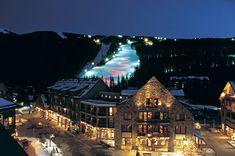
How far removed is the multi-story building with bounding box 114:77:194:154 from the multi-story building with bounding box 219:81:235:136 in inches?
373

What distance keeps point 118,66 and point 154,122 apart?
98.8 metres

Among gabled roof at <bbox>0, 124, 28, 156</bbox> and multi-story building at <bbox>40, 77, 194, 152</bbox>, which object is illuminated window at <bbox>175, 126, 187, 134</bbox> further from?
gabled roof at <bbox>0, 124, 28, 156</bbox>

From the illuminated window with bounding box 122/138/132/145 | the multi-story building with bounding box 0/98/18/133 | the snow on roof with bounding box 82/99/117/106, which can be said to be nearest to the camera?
the multi-story building with bounding box 0/98/18/133

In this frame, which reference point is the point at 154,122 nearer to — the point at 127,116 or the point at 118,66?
the point at 127,116

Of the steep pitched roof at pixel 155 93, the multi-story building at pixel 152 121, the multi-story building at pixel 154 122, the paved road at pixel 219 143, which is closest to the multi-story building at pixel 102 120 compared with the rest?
the multi-story building at pixel 152 121

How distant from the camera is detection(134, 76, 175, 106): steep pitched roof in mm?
42125

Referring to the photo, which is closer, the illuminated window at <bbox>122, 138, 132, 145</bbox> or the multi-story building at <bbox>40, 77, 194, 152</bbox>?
the multi-story building at <bbox>40, 77, 194, 152</bbox>

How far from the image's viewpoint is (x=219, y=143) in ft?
145

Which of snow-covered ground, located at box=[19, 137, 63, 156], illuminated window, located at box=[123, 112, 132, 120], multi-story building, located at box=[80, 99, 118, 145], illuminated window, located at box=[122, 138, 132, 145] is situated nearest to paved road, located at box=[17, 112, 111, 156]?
snow-covered ground, located at box=[19, 137, 63, 156]

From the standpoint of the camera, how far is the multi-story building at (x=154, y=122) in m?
42.1

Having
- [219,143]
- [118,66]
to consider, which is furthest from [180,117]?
[118,66]

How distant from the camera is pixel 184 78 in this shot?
91875 mm

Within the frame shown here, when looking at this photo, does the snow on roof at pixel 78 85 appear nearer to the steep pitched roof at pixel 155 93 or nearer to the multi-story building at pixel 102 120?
the multi-story building at pixel 102 120

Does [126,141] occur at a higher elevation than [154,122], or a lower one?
lower
